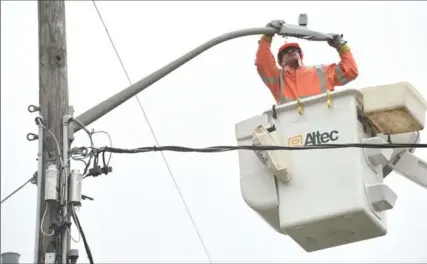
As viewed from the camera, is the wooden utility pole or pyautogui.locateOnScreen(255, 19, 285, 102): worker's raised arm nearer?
the wooden utility pole

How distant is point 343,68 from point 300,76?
362 mm

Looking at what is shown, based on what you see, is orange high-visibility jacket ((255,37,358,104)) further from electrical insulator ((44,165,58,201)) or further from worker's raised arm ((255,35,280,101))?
electrical insulator ((44,165,58,201))

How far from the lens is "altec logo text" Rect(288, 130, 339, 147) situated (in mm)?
7822

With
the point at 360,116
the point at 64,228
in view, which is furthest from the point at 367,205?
the point at 64,228

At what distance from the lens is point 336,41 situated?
29.0 ft

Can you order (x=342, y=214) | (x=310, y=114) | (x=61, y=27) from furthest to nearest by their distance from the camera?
(x=61, y=27) → (x=310, y=114) → (x=342, y=214)

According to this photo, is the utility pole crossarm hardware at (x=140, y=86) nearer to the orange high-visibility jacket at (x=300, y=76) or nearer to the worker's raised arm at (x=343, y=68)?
the orange high-visibility jacket at (x=300, y=76)

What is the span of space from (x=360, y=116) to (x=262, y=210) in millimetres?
1000

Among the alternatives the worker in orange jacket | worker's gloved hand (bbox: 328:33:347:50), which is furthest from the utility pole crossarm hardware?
worker's gloved hand (bbox: 328:33:347:50)

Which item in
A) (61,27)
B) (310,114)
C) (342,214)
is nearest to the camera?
(342,214)

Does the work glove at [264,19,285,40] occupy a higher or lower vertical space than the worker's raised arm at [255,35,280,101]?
higher

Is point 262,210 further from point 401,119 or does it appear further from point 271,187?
point 401,119

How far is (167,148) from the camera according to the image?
26.5 feet

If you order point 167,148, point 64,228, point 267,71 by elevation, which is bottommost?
point 64,228
